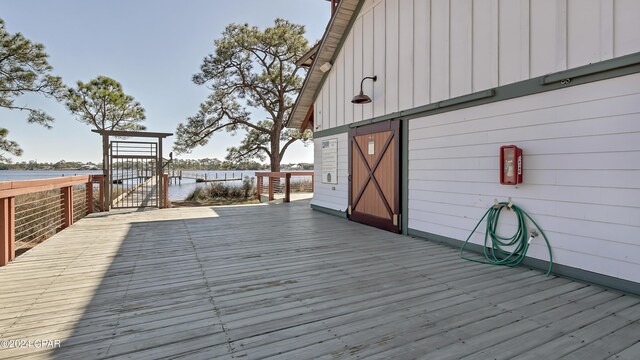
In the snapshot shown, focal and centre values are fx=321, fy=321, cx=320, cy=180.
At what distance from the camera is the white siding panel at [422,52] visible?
457cm

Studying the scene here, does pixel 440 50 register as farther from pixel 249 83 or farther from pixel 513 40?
pixel 249 83

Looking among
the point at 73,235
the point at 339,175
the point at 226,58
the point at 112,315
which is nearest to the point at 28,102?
the point at 226,58

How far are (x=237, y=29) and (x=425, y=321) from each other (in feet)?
57.6

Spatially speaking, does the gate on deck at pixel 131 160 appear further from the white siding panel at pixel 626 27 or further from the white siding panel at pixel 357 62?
the white siding panel at pixel 626 27

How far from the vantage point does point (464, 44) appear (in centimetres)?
403

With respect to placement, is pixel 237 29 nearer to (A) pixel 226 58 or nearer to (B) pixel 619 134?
(A) pixel 226 58

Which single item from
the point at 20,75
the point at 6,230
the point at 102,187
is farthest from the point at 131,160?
the point at 20,75

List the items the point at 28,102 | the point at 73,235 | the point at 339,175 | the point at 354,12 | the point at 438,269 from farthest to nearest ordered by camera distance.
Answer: the point at 28,102 → the point at 339,175 → the point at 354,12 → the point at 73,235 → the point at 438,269

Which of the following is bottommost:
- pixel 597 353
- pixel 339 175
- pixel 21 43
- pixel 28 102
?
pixel 597 353

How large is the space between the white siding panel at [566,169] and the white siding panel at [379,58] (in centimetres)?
153

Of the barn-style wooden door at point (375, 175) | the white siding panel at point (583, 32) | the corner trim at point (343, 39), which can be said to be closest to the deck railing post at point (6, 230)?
the barn-style wooden door at point (375, 175)

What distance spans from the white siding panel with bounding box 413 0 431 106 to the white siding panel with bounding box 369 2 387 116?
77 centimetres

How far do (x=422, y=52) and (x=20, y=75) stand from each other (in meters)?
16.6

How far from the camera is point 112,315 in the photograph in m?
2.15
